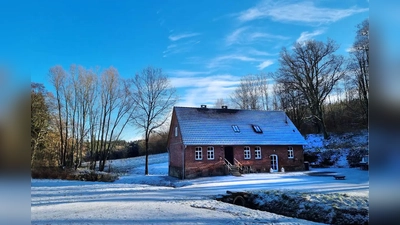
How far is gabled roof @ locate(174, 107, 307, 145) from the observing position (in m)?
3.41

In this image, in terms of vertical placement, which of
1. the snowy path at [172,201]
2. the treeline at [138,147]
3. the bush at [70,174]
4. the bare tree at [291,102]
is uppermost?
the bare tree at [291,102]

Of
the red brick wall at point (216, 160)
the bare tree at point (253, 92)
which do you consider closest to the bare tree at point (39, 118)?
the red brick wall at point (216, 160)

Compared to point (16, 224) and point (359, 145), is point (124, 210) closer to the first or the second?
point (16, 224)

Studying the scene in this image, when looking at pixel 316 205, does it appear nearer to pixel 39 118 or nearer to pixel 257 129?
pixel 257 129

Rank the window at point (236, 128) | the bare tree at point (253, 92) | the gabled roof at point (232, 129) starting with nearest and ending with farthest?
the bare tree at point (253, 92), the gabled roof at point (232, 129), the window at point (236, 128)

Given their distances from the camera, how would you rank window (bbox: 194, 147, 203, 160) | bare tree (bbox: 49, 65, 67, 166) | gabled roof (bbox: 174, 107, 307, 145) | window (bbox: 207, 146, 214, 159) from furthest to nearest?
window (bbox: 194, 147, 203, 160) < window (bbox: 207, 146, 214, 159) < gabled roof (bbox: 174, 107, 307, 145) < bare tree (bbox: 49, 65, 67, 166)

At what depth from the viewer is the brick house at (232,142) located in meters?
3.57

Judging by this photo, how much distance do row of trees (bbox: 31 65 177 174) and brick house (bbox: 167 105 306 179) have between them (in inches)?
23.0

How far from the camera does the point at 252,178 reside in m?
3.56

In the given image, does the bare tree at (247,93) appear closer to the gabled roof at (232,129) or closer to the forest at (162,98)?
the forest at (162,98)

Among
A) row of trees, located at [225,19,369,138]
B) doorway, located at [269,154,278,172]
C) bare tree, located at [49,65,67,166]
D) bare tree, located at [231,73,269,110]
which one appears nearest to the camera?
row of trees, located at [225,19,369,138]

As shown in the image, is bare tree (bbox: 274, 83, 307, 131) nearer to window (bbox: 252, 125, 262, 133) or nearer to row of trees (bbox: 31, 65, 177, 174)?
window (bbox: 252, 125, 262, 133)

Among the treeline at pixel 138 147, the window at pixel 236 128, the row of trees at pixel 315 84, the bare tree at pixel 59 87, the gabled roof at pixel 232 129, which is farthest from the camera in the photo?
the window at pixel 236 128

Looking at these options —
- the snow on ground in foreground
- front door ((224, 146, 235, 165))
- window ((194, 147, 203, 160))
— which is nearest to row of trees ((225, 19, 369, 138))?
the snow on ground in foreground
